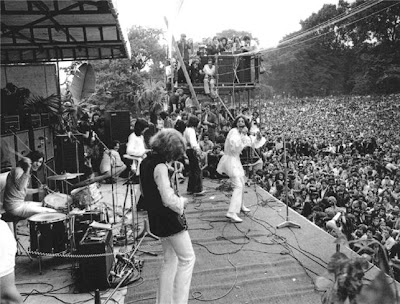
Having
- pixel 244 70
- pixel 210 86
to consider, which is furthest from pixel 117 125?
pixel 244 70

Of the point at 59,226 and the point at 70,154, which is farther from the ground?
the point at 70,154

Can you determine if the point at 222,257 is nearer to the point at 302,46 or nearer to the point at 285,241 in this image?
the point at 285,241

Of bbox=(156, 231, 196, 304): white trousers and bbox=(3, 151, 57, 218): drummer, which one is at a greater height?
bbox=(3, 151, 57, 218): drummer

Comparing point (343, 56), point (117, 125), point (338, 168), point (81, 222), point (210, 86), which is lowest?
point (338, 168)

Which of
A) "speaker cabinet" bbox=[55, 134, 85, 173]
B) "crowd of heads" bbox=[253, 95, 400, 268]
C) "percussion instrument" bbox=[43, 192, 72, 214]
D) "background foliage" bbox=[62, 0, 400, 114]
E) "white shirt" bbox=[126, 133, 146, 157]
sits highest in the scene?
"background foliage" bbox=[62, 0, 400, 114]

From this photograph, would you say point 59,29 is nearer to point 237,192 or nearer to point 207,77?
point 237,192

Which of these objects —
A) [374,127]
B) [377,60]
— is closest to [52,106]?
[374,127]

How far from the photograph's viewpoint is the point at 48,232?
4.93 meters

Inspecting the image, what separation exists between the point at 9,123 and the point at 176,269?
577cm

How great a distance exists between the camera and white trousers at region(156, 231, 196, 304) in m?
3.42

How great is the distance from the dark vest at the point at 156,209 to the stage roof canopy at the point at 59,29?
6.98 ft

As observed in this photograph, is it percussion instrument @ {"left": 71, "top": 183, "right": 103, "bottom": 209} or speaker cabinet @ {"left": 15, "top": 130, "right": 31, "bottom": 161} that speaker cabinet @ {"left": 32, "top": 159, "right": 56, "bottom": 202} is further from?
percussion instrument @ {"left": 71, "top": 183, "right": 103, "bottom": 209}

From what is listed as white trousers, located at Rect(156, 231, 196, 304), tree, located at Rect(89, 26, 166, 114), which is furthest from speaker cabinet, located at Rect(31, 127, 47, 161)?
tree, located at Rect(89, 26, 166, 114)

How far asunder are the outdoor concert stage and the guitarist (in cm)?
80
